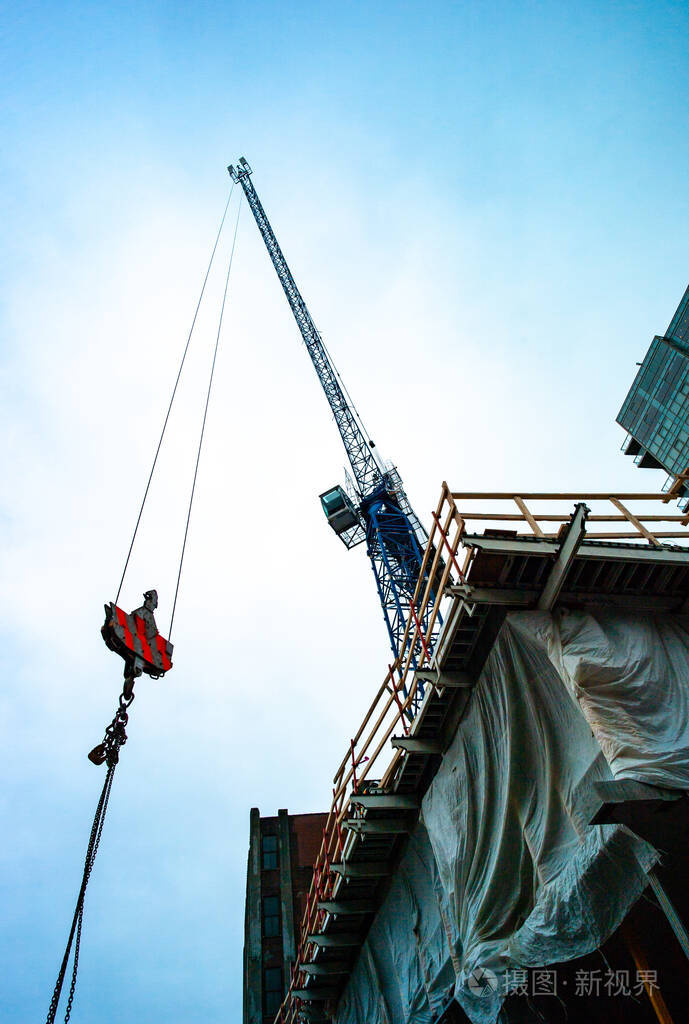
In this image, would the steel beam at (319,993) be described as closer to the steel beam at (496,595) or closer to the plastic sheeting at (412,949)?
the plastic sheeting at (412,949)

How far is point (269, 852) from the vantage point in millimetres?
28234

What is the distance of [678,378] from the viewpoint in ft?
195

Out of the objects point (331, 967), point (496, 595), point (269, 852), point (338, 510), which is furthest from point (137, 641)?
point (338, 510)

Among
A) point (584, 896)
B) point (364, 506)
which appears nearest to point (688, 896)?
point (584, 896)

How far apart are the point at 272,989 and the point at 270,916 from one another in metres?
2.36

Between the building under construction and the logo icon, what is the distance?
1.3 inches

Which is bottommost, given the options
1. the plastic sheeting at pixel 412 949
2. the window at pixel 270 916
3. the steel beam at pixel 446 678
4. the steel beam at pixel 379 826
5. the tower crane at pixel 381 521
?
the plastic sheeting at pixel 412 949

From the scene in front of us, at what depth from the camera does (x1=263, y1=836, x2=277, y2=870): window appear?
27828 millimetres

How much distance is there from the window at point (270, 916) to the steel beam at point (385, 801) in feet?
57.3

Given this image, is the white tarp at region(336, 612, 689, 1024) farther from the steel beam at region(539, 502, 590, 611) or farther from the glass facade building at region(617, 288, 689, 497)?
the glass facade building at region(617, 288, 689, 497)

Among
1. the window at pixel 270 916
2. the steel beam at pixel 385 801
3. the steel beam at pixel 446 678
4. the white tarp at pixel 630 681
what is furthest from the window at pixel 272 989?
the white tarp at pixel 630 681

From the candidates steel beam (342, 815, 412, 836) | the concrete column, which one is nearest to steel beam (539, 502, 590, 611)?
steel beam (342, 815, 412, 836)

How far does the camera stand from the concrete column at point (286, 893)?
25.1 metres

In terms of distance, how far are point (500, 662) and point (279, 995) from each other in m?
21.8
